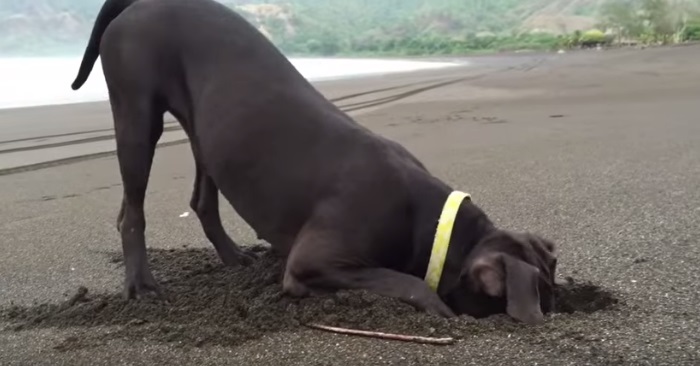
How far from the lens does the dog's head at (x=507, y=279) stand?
9.24 ft

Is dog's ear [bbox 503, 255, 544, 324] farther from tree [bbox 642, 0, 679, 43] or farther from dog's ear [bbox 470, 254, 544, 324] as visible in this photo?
tree [bbox 642, 0, 679, 43]

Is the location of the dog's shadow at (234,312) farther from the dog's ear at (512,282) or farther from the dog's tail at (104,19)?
the dog's tail at (104,19)

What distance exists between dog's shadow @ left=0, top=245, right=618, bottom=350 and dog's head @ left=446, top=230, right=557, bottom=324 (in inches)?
3.6

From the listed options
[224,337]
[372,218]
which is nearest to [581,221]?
[372,218]

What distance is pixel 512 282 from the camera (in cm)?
286

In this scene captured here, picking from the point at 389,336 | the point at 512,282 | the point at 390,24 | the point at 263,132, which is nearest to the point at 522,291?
the point at 512,282

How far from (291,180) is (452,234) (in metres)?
0.68

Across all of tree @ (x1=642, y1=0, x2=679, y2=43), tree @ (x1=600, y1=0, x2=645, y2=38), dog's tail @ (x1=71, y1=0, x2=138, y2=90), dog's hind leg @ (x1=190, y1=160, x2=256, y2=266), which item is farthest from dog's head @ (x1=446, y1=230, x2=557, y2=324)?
tree @ (x1=600, y1=0, x2=645, y2=38)

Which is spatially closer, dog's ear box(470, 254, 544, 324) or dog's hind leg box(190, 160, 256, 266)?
dog's ear box(470, 254, 544, 324)

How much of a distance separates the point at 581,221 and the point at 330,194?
167 cm

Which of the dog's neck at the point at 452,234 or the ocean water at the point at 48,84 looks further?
the ocean water at the point at 48,84

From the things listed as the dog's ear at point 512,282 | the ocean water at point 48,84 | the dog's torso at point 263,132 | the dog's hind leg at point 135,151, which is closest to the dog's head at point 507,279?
the dog's ear at point 512,282

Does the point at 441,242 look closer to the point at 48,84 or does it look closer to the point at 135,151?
the point at 135,151

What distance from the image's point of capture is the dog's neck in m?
3.09
